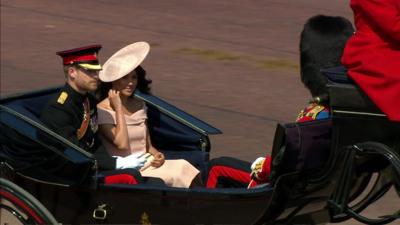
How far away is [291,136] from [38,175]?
4.07ft

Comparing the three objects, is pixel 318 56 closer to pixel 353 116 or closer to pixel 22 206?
Result: pixel 353 116

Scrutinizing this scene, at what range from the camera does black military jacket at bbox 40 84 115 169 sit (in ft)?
18.1

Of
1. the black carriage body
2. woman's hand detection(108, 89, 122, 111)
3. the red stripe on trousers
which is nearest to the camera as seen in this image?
the black carriage body

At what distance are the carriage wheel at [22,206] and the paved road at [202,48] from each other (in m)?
2.44

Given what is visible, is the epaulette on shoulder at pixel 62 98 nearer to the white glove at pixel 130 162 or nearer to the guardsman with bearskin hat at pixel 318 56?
the white glove at pixel 130 162

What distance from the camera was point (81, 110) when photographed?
5680mm

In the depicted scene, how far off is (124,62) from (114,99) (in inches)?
8.3

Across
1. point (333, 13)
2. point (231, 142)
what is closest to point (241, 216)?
point (231, 142)

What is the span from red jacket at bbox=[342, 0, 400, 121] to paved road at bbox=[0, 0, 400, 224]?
2.08 meters

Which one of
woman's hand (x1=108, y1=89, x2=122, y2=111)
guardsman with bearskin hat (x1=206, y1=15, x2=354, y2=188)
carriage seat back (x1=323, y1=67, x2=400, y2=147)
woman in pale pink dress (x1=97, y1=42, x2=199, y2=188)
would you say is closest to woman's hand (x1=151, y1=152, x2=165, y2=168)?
woman in pale pink dress (x1=97, y1=42, x2=199, y2=188)

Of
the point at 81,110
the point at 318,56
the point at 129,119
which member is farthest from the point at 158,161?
the point at 318,56

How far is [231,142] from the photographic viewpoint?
323 inches

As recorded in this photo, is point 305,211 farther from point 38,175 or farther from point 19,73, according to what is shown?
point 19,73

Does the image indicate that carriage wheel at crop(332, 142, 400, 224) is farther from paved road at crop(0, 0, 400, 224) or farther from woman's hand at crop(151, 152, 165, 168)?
paved road at crop(0, 0, 400, 224)
